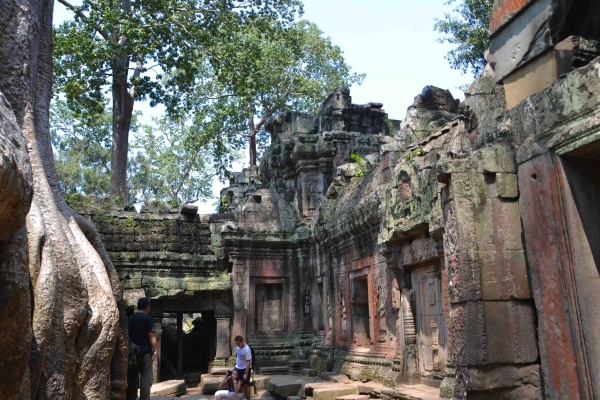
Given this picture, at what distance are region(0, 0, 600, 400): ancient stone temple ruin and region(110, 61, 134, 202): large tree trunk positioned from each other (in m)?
3.10

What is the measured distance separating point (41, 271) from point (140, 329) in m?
3.17

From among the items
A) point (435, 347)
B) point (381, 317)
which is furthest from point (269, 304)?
point (435, 347)

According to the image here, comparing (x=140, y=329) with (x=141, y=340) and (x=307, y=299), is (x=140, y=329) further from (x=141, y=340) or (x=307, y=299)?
(x=307, y=299)

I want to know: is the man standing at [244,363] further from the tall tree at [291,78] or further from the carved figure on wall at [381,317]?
the tall tree at [291,78]

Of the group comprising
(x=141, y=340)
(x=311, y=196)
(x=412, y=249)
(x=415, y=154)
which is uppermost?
(x=311, y=196)

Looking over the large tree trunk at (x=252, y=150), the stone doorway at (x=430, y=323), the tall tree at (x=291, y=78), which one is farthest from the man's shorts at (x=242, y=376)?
the large tree trunk at (x=252, y=150)

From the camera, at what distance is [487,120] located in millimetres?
4922

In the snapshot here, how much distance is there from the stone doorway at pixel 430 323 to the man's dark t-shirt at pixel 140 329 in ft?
11.1

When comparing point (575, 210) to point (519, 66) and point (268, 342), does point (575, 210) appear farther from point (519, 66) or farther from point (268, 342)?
point (268, 342)

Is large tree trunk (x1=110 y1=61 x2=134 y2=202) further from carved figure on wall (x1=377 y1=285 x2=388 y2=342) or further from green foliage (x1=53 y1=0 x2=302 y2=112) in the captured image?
carved figure on wall (x1=377 y1=285 x2=388 y2=342)

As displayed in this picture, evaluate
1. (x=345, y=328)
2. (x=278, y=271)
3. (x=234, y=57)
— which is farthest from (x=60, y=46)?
(x=345, y=328)

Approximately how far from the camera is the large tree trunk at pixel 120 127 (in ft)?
56.0

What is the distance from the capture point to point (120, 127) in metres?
17.7

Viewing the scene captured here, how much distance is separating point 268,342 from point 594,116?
35.0ft
